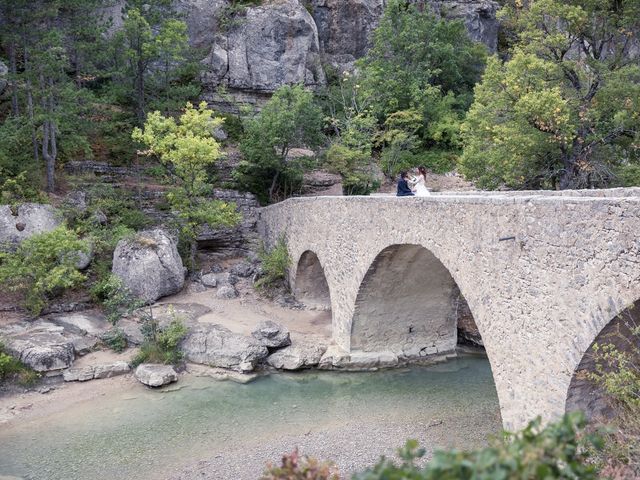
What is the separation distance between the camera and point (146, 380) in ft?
42.7

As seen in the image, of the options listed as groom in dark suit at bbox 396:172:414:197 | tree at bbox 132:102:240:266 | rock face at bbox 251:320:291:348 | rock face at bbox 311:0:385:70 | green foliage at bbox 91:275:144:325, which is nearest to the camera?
groom in dark suit at bbox 396:172:414:197

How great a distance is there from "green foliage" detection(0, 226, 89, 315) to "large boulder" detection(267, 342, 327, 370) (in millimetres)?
7235

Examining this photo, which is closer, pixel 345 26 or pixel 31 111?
pixel 31 111

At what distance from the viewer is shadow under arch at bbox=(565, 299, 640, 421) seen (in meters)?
6.39

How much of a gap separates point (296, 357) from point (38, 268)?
8.83 m

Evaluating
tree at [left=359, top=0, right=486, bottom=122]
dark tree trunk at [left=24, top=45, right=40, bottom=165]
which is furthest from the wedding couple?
tree at [left=359, top=0, right=486, bottom=122]

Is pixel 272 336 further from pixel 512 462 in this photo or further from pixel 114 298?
pixel 512 462

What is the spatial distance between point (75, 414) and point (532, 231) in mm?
10948

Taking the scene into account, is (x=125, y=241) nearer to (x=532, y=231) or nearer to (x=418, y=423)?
(x=418, y=423)

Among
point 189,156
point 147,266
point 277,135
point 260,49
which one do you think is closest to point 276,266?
point 147,266

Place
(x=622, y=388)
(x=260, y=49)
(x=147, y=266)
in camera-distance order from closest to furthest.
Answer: (x=622, y=388), (x=147, y=266), (x=260, y=49)

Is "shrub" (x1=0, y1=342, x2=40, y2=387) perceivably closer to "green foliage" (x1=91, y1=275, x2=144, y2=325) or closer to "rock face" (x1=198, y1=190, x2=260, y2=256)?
"green foliage" (x1=91, y1=275, x2=144, y2=325)

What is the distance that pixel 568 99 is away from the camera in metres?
13.4

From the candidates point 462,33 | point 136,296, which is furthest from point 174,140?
point 462,33
